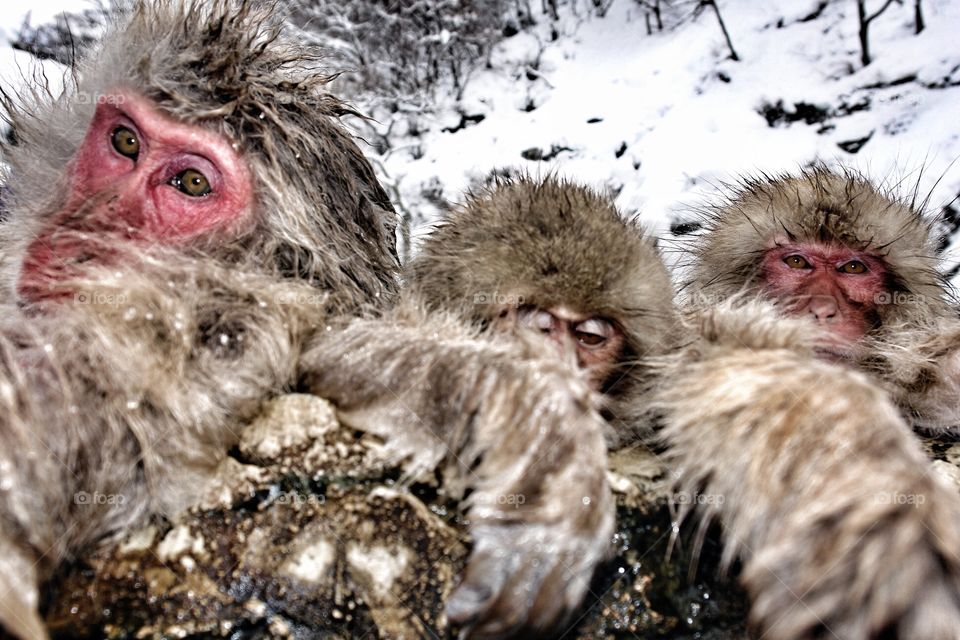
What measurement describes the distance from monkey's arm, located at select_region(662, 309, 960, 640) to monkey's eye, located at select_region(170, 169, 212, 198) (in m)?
1.62

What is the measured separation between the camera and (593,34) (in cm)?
940

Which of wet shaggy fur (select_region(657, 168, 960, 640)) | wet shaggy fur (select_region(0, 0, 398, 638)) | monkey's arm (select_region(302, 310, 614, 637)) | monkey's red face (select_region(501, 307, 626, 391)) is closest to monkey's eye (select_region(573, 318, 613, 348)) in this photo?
monkey's red face (select_region(501, 307, 626, 391))

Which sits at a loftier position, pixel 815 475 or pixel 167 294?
pixel 167 294

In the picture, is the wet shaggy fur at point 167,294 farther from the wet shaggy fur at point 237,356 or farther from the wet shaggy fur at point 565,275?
the wet shaggy fur at point 565,275

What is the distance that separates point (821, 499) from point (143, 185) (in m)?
2.11

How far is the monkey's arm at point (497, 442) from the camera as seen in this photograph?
1637 millimetres

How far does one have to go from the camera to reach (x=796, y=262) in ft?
11.1

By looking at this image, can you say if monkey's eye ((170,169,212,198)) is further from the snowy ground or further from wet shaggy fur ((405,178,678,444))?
the snowy ground

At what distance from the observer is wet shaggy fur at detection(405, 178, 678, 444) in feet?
8.18

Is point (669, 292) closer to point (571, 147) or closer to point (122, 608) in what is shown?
point (122, 608)

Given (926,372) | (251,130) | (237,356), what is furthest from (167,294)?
(926,372)

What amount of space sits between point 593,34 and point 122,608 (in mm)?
8951

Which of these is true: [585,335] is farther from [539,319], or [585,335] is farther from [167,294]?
[167,294]

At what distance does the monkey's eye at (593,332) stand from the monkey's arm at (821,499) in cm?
52
